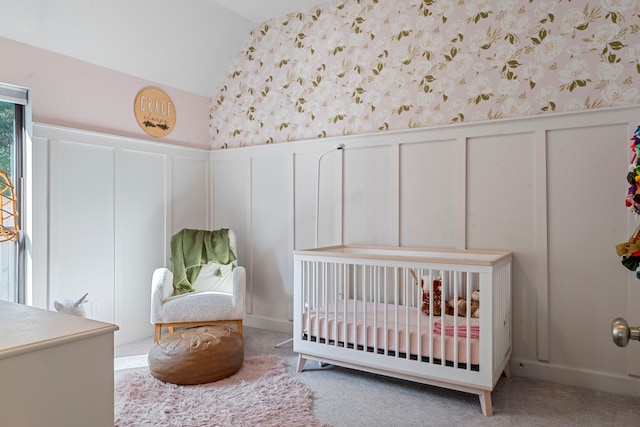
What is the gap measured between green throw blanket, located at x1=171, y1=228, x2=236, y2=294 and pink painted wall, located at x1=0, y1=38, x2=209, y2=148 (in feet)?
3.02

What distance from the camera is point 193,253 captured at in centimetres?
344

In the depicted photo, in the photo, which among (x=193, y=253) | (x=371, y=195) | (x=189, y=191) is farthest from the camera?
(x=189, y=191)

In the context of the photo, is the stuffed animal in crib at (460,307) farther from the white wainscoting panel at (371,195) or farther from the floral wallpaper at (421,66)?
the floral wallpaper at (421,66)

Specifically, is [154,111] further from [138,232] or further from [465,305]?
[465,305]

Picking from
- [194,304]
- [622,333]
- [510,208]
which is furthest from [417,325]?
[194,304]

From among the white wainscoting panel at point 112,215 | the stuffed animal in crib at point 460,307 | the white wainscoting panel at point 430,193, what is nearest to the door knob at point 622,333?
the stuffed animal in crib at point 460,307

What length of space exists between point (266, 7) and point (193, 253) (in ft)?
7.00

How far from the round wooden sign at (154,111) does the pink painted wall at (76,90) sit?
0.13ft

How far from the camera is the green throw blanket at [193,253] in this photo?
132 inches

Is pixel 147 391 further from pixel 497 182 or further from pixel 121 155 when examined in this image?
pixel 497 182

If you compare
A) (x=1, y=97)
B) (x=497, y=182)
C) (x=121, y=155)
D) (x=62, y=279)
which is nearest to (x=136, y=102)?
(x=121, y=155)

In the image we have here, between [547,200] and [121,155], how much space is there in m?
3.07

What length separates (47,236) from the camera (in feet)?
9.31

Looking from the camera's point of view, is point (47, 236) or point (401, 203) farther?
point (401, 203)
